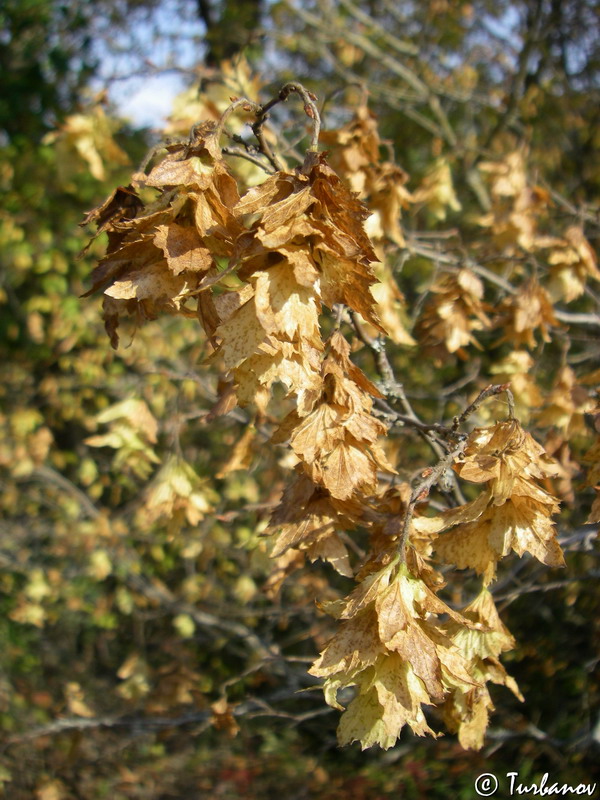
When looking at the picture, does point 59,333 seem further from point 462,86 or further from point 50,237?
point 462,86

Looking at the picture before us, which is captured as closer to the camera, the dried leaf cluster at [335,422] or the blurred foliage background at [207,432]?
the dried leaf cluster at [335,422]

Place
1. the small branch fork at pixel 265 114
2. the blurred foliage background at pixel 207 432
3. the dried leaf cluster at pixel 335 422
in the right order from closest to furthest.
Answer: the dried leaf cluster at pixel 335 422 < the small branch fork at pixel 265 114 < the blurred foliage background at pixel 207 432

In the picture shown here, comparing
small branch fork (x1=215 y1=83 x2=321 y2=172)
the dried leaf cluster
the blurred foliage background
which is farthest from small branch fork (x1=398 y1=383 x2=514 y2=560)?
the blurred foliage background

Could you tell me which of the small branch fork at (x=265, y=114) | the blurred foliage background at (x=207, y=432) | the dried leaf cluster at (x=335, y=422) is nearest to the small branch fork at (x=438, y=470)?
the dried leaf cluster at (x=335, y=422)

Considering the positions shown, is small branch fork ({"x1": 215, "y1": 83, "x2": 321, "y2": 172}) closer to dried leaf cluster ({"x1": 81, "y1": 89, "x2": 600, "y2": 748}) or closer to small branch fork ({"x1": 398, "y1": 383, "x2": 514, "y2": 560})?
dried leaf cluster ({"x1": 81, "y1": 89, "x2": 600, "y2": 748})

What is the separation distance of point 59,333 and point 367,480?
4296mm

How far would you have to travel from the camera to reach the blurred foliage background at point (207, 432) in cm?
363

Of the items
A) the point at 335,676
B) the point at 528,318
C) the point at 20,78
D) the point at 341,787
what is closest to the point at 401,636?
the point at 335,676

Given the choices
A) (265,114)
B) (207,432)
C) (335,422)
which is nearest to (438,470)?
(335,422)

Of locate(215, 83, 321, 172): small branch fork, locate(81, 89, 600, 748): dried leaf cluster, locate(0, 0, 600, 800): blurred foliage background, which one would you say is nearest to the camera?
locate(81, 89, 600, 748): dried leaf cluster

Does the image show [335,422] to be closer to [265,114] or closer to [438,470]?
[438,470]

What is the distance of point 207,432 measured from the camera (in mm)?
5246

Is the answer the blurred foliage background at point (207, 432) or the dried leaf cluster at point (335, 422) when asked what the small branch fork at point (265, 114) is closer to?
the dried leaf cluster at point (335, 422)

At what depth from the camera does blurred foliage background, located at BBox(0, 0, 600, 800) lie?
11.9 feet
